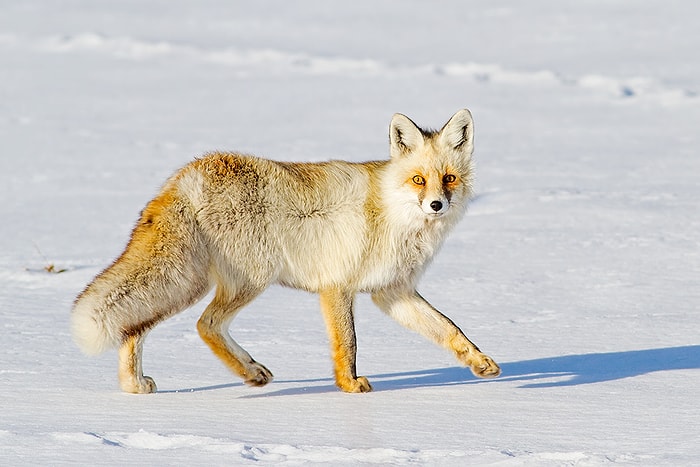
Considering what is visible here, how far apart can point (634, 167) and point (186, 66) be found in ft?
30.6

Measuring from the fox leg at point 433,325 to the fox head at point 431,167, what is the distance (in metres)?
0.46

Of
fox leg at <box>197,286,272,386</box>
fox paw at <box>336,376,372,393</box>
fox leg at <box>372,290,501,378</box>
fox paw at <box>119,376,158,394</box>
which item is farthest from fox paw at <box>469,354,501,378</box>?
fox paw at <box>119,376,158,394</box>

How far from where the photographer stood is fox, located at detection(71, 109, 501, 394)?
16.2ft

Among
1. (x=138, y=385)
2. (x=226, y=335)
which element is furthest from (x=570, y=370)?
(x=138, y=385)

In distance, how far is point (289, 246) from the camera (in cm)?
539

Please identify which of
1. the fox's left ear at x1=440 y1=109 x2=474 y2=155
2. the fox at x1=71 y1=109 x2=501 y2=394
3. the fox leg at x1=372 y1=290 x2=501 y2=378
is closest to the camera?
the fox at x1=71 y1=109 x2=501 y2=394

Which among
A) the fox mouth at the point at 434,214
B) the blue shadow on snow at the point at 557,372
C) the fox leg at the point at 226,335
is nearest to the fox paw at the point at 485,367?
the blue shadow on snow at the point at 557,372

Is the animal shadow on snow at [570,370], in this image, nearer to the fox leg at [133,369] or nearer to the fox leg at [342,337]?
the fox leg at [342,337]

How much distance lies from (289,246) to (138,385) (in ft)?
3.35

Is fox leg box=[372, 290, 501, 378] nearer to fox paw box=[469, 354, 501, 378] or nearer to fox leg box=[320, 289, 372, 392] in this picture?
fox paw box=[469, 354, 501, 378]

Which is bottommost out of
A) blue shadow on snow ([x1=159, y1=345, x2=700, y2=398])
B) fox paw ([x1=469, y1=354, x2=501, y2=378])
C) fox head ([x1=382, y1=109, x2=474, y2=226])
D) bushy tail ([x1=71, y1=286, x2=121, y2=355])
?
blue shadow on snow ([x1=159, y1=345, x2=700, y2=398])

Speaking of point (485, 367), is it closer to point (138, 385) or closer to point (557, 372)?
point (557, 372)

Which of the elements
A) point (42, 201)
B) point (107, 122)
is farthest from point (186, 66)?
point (42, 201)

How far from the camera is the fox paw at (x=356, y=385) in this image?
5133mm
